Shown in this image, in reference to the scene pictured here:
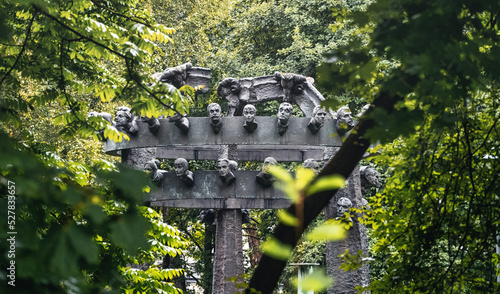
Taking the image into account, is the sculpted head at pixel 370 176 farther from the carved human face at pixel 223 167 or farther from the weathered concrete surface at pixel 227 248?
the carved human face at pixel 223 167

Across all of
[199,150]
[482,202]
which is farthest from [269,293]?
[199,150]

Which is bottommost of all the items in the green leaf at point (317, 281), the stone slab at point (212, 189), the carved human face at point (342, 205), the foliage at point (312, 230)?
the green leaf at point (317, 281)

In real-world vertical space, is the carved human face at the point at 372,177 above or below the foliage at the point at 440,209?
above

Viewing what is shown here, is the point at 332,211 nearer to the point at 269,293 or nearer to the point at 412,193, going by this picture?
the point at 412,193

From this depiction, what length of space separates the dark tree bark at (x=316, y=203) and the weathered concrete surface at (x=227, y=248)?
25.2 ft

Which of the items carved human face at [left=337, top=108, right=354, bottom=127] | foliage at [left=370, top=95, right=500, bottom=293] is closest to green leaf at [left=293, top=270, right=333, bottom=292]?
foliage at [left=370, top=95, right=500, bottom=293]

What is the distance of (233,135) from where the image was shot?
909 cm

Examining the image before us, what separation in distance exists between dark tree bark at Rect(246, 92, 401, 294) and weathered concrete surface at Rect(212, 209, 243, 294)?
7.68 meters

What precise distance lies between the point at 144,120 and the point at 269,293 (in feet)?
23.3

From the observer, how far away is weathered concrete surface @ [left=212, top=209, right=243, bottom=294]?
9.91 m

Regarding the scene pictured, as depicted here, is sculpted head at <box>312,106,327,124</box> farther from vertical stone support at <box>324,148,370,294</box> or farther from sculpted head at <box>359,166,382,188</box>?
sculpted head at <box>359,166,382,188</box>

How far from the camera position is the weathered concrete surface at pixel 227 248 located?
9914 millimetres

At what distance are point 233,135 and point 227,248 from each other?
83.3 inches

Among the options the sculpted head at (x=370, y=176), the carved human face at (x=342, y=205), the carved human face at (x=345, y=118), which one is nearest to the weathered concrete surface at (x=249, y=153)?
the sculpted head at (x=370, y=176)
